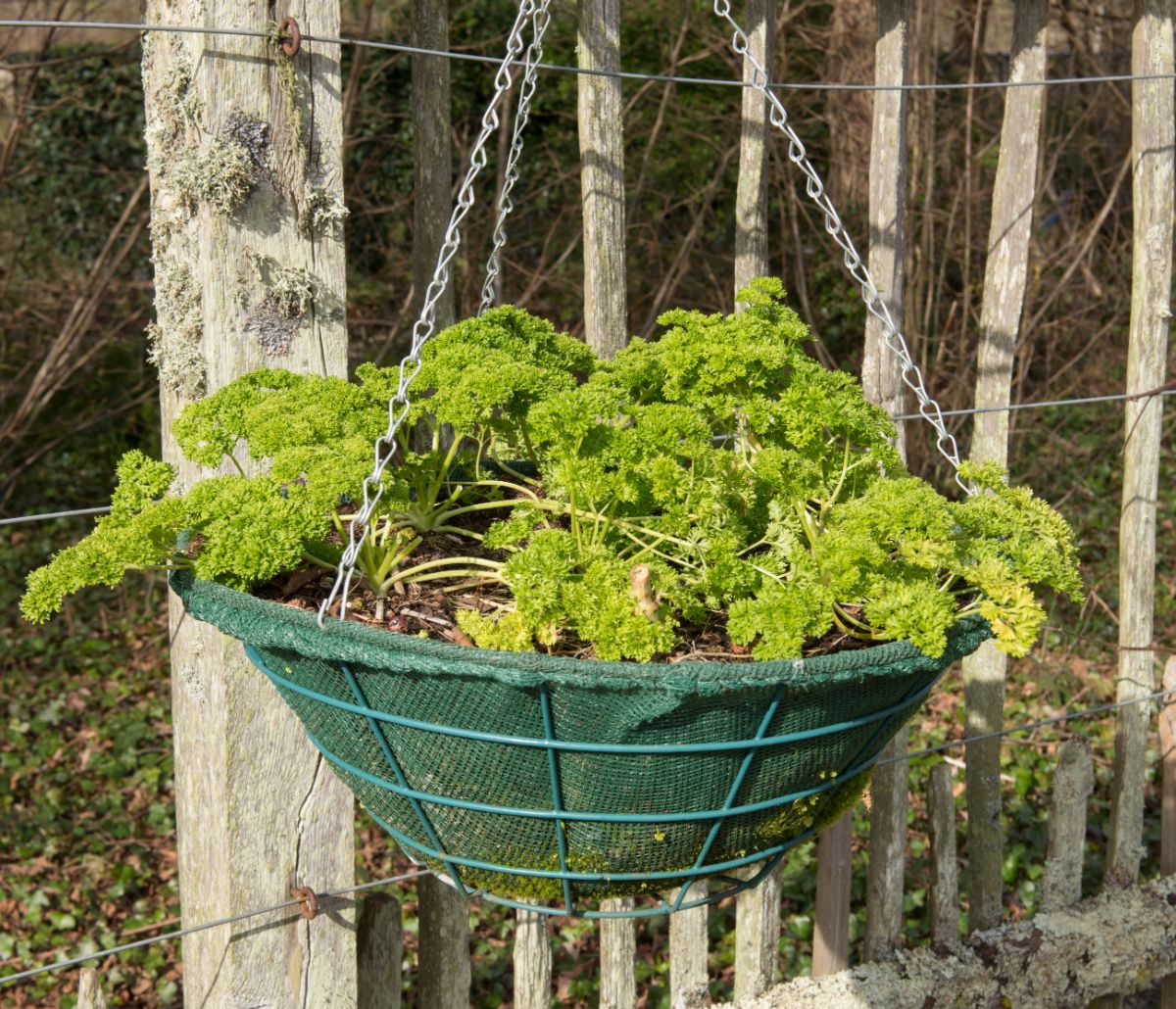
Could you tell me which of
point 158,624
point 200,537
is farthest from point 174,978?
point 200,537

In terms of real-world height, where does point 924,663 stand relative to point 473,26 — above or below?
below

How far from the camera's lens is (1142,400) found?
2779 millimetres

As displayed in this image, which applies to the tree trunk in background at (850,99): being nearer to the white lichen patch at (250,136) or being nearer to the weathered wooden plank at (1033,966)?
the weathered wooden plank at (1033,966)

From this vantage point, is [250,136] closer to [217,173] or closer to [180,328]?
[217,173]

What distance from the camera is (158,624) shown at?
5.63 meters

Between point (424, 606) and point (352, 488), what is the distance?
0.68ft

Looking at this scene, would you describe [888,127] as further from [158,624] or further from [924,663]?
[158,624]

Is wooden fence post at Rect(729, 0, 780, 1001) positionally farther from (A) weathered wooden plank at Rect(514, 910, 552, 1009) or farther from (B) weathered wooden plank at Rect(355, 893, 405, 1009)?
(B) weathered wooden plank at Rect(355, 893, 405, 1009)

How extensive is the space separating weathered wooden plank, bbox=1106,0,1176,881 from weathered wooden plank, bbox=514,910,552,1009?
1.41m

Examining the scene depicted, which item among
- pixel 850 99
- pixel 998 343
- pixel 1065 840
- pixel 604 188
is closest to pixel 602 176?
pixel 604 188

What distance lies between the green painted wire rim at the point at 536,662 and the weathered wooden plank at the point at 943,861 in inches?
60.9

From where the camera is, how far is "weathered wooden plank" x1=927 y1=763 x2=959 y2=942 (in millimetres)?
2736

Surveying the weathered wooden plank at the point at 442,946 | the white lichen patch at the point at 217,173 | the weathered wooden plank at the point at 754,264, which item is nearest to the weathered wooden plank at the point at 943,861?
the weathered wooden plank at the point at 754,264

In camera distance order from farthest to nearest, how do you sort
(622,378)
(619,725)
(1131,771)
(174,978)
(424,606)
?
(174,978) → (1131,771) → (622,378) → (424,606) → (619,725)
